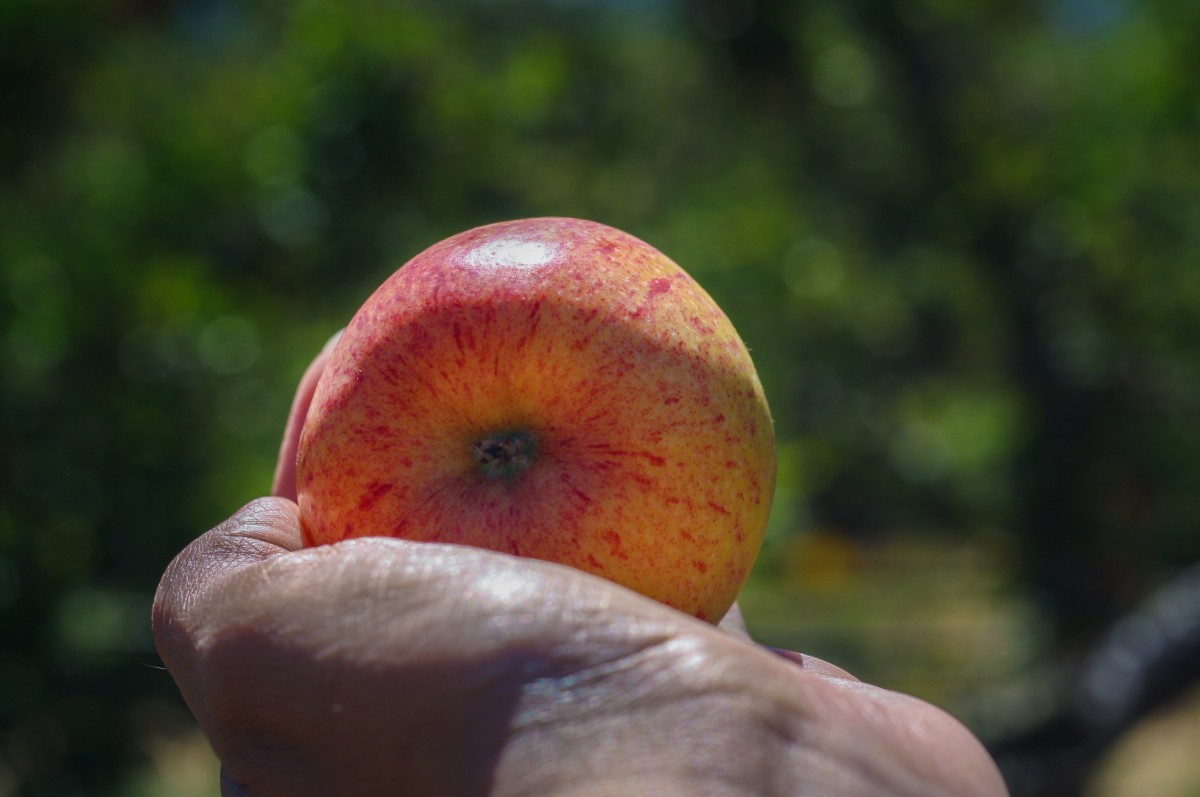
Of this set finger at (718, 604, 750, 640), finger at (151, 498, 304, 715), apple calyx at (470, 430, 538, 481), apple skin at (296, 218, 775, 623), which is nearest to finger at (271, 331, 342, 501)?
finger at (151, 498, 304, 715)

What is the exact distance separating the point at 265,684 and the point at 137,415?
10.9ft

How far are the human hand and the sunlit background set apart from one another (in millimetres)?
3198

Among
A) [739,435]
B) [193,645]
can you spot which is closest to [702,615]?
[739,435]

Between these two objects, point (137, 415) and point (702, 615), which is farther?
point (137, 415)

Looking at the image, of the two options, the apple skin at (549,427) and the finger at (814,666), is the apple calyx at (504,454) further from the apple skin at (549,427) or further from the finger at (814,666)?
the finger at (814,666)

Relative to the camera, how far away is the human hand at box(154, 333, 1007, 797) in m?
1.32

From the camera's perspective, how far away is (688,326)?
5.82 ft

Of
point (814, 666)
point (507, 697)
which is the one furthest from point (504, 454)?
point (814, 666)

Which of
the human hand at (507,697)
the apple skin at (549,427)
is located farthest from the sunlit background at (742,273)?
the human hand at (507,697)

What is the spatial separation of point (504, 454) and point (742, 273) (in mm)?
6233

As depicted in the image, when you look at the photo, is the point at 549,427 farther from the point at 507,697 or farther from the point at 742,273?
the point at 742,273

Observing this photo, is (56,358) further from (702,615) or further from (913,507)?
(913,507)

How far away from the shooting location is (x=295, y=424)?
229cm

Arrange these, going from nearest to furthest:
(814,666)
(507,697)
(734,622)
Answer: (507,697) → (814,666) → (734,622)
